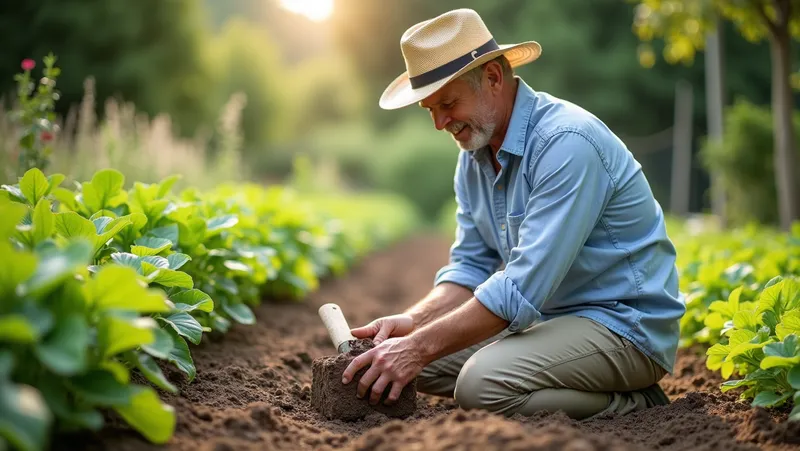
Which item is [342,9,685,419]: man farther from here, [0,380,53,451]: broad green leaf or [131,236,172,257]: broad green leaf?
[0,380,53,451]: broad green leaf

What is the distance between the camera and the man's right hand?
3.11 meters

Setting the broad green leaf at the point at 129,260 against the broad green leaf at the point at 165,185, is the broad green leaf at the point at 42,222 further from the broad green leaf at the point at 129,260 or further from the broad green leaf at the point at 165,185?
the broad green leaf at the point at 165,185

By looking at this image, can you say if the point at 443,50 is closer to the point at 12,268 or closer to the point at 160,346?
the point at 160,346

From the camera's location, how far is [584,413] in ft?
9.96

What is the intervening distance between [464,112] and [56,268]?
5.90 ft

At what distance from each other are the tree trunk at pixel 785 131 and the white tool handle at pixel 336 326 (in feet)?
18.4

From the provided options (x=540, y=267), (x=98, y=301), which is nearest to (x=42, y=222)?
(x=98, y=301)

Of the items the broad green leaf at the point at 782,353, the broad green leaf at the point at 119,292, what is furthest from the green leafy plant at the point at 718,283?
the broad green leaf at the point at 119,292

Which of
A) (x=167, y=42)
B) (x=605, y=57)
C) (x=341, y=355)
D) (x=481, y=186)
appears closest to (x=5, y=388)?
(x=341, y=355)

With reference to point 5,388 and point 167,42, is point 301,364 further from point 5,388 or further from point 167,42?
point 167,42

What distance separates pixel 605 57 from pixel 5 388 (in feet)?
95.1

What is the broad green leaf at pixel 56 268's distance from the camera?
70.6 inches

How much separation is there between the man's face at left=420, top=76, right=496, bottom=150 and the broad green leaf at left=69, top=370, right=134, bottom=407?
5.50 feet

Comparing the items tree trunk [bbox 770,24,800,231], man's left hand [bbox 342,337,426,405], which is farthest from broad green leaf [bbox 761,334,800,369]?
tree trunk [bbox 770,24,800,231]
